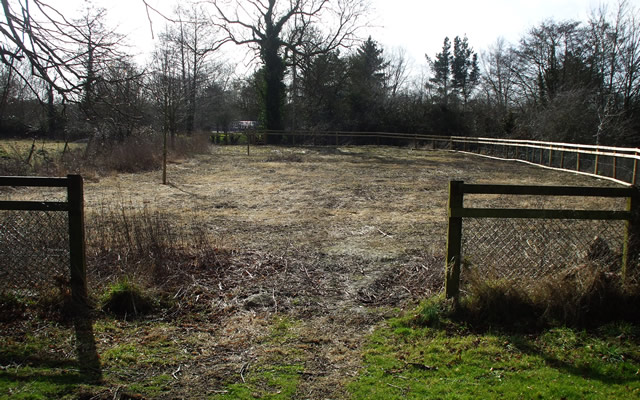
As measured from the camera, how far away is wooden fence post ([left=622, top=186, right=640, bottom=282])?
4598 mm

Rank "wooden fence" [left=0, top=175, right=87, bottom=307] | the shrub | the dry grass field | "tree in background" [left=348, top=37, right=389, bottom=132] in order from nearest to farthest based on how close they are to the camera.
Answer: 1. the dry grass field
2. the shrub
3. "wooden fence" [left=0, top=175, right=87, bottom=307]
4. "tree in background" [left=348, top=37, right=389, bottom=132]

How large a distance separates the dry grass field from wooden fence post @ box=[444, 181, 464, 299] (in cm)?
50

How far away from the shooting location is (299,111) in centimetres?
4491

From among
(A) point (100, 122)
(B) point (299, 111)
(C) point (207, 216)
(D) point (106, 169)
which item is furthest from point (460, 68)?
(A) point (100, 122)

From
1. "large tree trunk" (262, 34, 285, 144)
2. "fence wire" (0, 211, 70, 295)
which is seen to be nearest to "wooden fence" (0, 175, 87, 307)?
"fence wire" (0, 211, 70, 295)

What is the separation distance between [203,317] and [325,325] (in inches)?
46.2

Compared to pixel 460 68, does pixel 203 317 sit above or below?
below

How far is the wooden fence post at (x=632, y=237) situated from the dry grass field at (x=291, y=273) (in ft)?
5.83

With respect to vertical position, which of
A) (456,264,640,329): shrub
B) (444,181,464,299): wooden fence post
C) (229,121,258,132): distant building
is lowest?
(456,264,640,329): shrub

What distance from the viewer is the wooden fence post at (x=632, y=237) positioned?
4598 mm

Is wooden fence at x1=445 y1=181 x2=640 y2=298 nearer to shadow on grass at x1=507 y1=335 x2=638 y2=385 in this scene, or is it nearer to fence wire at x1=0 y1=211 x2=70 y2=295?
shadow on grass at x1=507 y1=335 x2=638 y2=385

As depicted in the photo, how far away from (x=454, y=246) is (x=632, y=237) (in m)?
1.70

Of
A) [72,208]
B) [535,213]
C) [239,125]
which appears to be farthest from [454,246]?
[239,125]

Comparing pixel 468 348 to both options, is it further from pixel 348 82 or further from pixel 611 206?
pixel 348 82
